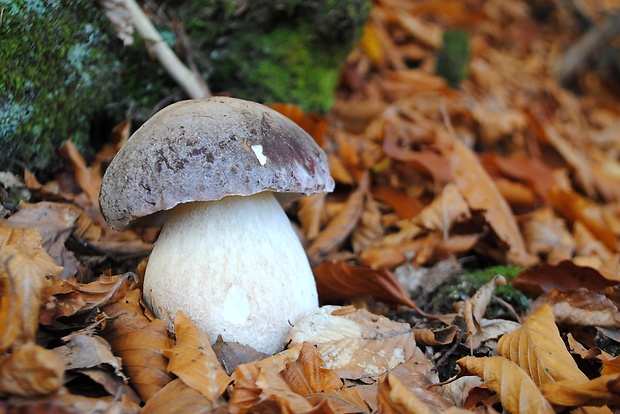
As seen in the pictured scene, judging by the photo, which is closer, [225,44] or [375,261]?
[375,261]

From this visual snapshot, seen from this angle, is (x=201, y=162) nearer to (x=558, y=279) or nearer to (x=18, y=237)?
(x=18, y=237)

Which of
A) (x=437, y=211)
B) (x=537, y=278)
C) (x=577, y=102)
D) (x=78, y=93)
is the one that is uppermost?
(x=78, y=93)

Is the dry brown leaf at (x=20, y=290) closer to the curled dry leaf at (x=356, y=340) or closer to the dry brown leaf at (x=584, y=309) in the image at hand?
the curled dry leaf at (x=356, y=340)

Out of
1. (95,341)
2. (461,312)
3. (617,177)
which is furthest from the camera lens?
(617,177)

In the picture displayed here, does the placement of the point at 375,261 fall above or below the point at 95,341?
below

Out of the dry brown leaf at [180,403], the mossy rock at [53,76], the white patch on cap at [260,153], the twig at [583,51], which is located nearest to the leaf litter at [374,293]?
the dry brown leaf at [180,403]

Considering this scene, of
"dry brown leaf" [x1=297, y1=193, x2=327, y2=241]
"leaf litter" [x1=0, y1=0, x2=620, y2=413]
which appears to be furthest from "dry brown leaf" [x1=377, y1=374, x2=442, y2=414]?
"dry brown leaf" [x1=297, y1=193, x2=327, y2=241]

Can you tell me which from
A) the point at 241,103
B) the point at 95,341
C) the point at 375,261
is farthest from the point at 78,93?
the point at 375,261

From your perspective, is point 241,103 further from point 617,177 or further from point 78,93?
point 617,177
